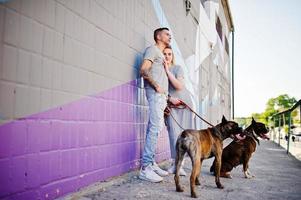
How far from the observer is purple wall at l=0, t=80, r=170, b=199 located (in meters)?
2.22

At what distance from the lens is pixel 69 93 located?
2877mm

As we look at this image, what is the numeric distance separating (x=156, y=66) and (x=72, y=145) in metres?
1.66

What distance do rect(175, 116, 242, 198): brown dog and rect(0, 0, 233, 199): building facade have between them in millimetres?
857

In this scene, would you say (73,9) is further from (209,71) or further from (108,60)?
(209,71)

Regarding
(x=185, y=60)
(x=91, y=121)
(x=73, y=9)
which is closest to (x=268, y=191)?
(x=91, y=121)

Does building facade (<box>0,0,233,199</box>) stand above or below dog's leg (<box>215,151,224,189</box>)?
above

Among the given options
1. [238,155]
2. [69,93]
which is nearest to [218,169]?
[238,155]

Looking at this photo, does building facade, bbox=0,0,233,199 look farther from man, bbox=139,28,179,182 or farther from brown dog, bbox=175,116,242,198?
brown dog, bbox=175,116,242,198

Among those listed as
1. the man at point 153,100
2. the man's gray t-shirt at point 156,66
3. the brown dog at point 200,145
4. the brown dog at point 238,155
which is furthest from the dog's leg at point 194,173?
the brown dog at point 238,155

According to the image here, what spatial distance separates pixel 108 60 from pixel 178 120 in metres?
1.46

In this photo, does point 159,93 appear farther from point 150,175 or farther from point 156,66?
point 150,175

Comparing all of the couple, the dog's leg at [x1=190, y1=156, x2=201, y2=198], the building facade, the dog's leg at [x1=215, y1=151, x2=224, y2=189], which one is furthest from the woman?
the dog's leg at [x1=190, y1=156, x2=201, y2=198]

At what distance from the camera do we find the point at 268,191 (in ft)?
12.1

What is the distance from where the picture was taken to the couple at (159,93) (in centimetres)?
392
